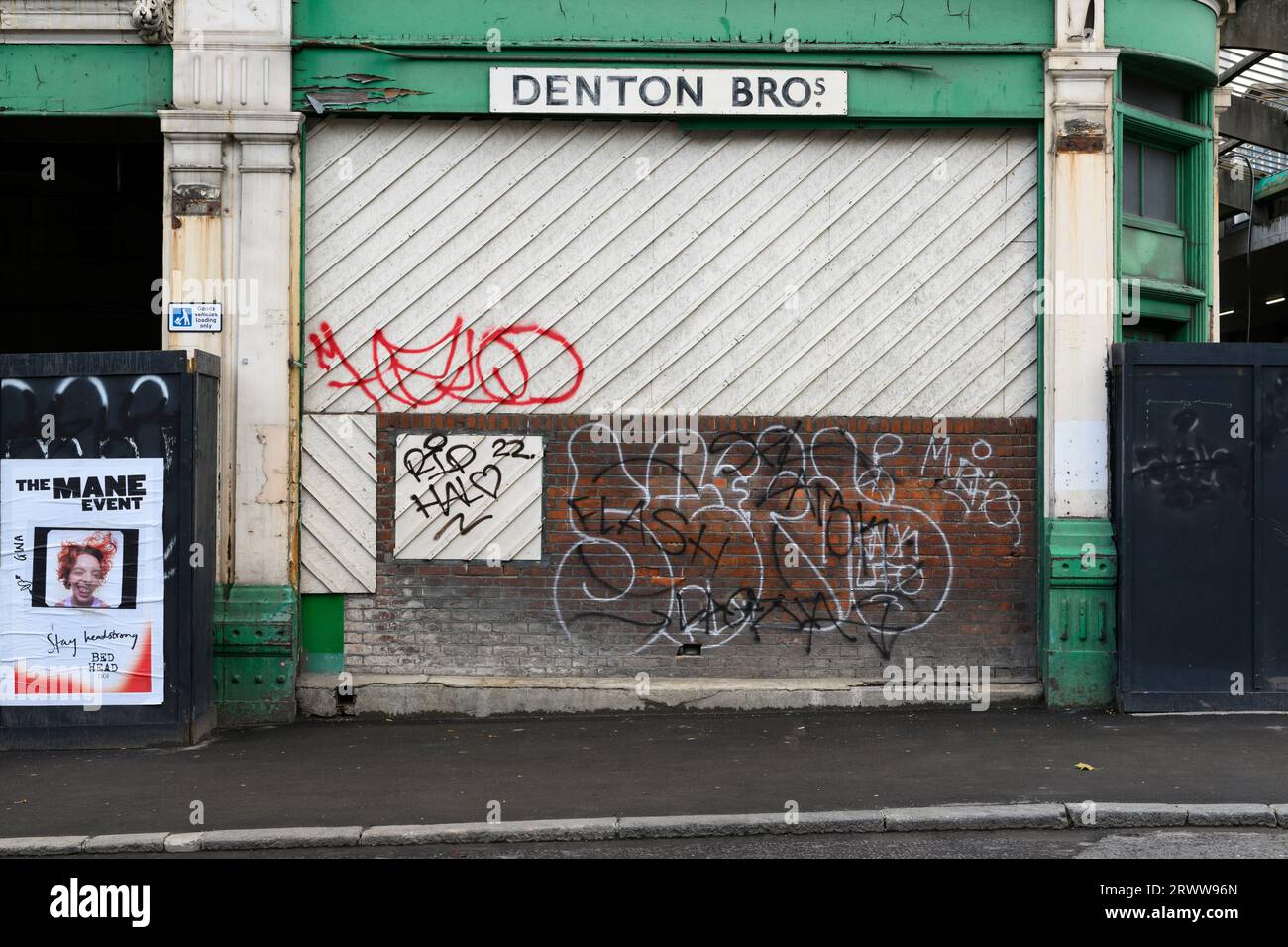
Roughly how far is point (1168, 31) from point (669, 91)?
3855mm

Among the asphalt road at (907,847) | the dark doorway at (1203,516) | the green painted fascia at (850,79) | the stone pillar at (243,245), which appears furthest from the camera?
the green painted fascia at (850,79)

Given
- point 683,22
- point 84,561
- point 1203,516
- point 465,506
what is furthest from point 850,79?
point 84,561

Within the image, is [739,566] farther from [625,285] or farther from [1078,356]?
[1078,356]

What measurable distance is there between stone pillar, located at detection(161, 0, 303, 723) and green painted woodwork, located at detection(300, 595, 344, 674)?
147 millimetres

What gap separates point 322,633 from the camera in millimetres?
9609

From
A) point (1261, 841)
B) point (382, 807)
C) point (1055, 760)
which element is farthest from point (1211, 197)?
point (382, 807)

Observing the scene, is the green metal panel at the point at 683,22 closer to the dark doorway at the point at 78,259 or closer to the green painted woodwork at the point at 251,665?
the green painted woodwork at the point at 251,665

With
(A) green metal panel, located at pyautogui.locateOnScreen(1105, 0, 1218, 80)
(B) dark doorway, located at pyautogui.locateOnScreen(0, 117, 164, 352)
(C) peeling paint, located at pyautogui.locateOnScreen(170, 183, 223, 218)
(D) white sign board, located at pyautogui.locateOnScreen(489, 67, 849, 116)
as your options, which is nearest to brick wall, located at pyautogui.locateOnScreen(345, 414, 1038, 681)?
(C) peeling paint, located at pyautogui.locateOnScreen(170, 183, 223, 218)

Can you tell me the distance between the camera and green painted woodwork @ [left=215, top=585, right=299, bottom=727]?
30.7ft

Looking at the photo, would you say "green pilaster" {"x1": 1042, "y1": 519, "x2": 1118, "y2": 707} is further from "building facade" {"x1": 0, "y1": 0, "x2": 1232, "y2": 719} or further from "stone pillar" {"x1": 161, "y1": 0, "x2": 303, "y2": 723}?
"stone pillar" {"x1": 161, "y1": 0, "x2": 303, "y2": 723}

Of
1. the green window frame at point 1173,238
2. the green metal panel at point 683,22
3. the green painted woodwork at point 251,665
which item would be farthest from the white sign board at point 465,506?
the green window frame at point 1173,238

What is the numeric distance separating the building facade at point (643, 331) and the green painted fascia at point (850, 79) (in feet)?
0.08

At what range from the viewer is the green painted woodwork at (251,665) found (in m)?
9.34

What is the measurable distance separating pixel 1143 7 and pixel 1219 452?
3.39 meters
